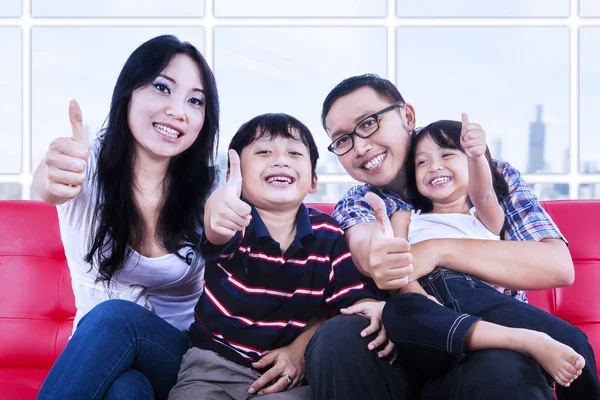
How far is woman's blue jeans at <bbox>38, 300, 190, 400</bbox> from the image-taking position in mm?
1172

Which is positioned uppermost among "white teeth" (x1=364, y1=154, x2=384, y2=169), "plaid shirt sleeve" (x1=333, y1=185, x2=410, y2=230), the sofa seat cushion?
"white teeth" (x1=364, y1=154, x2=384, y2=169)

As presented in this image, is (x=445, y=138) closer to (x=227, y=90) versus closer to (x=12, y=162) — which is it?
(x=227, y=90)

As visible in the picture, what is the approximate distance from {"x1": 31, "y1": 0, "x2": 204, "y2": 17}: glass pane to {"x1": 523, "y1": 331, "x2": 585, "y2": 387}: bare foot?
326 cm

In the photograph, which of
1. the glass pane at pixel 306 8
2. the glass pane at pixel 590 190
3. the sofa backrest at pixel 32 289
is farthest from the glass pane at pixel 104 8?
the glass pane at pixel 590 190

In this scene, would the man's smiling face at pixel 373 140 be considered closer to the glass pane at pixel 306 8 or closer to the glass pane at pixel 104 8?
the glass pane at pixel 306 8

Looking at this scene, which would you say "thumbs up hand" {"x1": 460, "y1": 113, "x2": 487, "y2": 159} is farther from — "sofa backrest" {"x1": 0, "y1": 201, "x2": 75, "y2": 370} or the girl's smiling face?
"sofa backrest" {"x1": 0, "y1": 201, "x2": 75, "y2": 370}

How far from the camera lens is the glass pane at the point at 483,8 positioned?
3752mm

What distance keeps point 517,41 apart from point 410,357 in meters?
3.20

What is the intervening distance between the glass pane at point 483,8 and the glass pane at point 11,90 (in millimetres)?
2523

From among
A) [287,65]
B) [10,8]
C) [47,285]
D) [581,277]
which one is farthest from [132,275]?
[10,8]

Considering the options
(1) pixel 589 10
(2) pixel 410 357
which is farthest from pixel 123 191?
(1) pixel 589 10

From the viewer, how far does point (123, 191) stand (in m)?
1.56

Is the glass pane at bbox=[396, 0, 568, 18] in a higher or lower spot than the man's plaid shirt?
higher

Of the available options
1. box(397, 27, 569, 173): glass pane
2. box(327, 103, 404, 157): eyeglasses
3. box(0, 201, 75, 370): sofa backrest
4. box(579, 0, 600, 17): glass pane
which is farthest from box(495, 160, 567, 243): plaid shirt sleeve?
box(579, 0, 600, 17): glass pane
